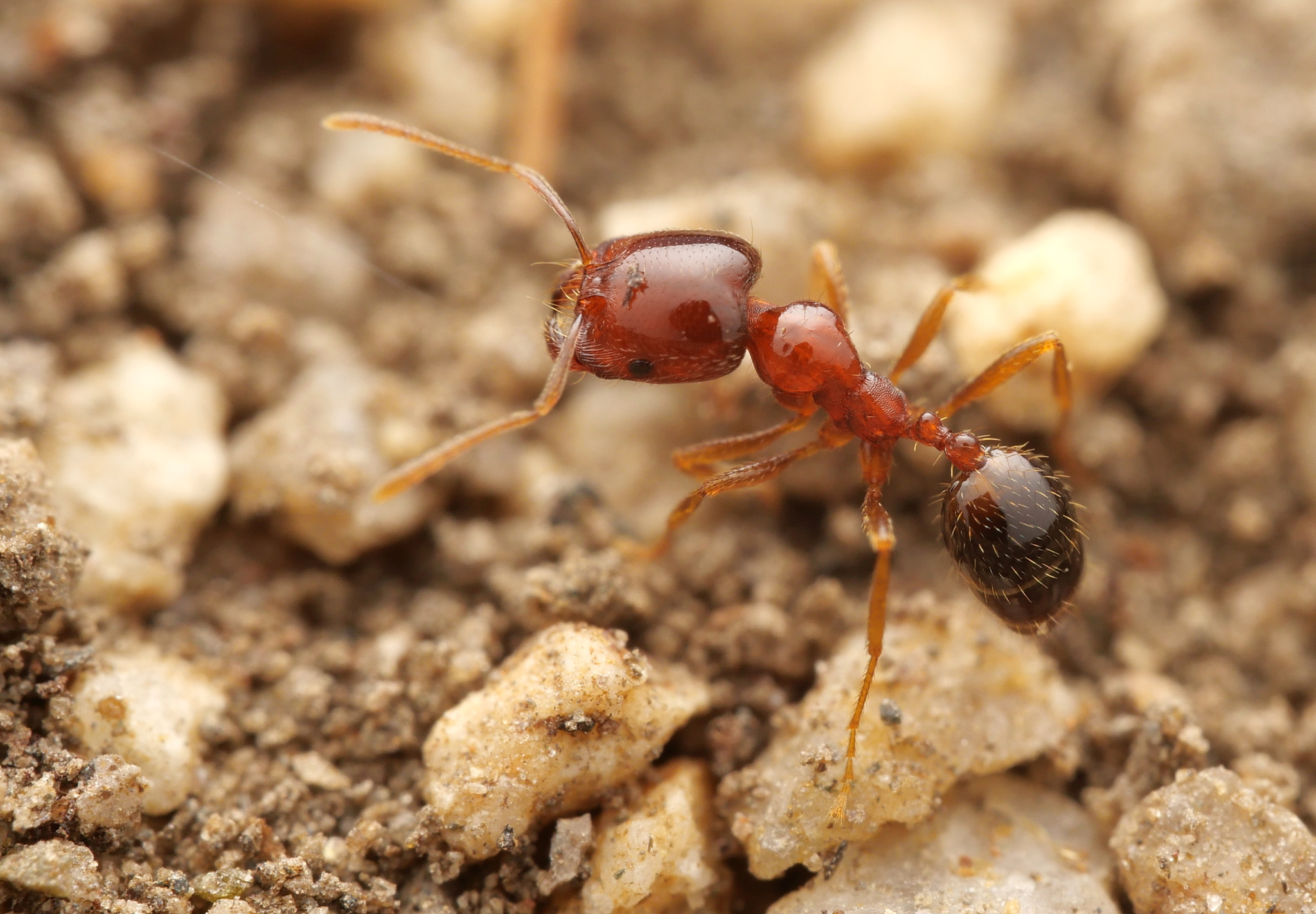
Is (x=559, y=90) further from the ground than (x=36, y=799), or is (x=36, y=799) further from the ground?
(x=559, y=90)

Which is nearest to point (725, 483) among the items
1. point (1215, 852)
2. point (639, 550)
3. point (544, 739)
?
point (639, 550)

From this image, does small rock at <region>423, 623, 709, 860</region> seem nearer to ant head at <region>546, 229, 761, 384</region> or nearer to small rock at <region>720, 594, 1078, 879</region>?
small rock at <region>720, 594, 1078, 879</region>

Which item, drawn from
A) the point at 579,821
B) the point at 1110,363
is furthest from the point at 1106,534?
the point at 579,821

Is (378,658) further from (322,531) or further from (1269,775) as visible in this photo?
(1269,775)

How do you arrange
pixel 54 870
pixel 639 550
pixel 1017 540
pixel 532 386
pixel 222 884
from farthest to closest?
pixel 532 386, pixel 639 550, pixel 1017 540, pixel 222 884, pixel 54 870

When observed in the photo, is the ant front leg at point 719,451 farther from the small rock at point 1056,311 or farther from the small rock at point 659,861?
the small rock at point 659,861

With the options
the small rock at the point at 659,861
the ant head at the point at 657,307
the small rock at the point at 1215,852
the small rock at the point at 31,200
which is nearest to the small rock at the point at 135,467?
the small rock at the point at 31,200

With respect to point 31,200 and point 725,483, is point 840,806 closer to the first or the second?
point 725,483
